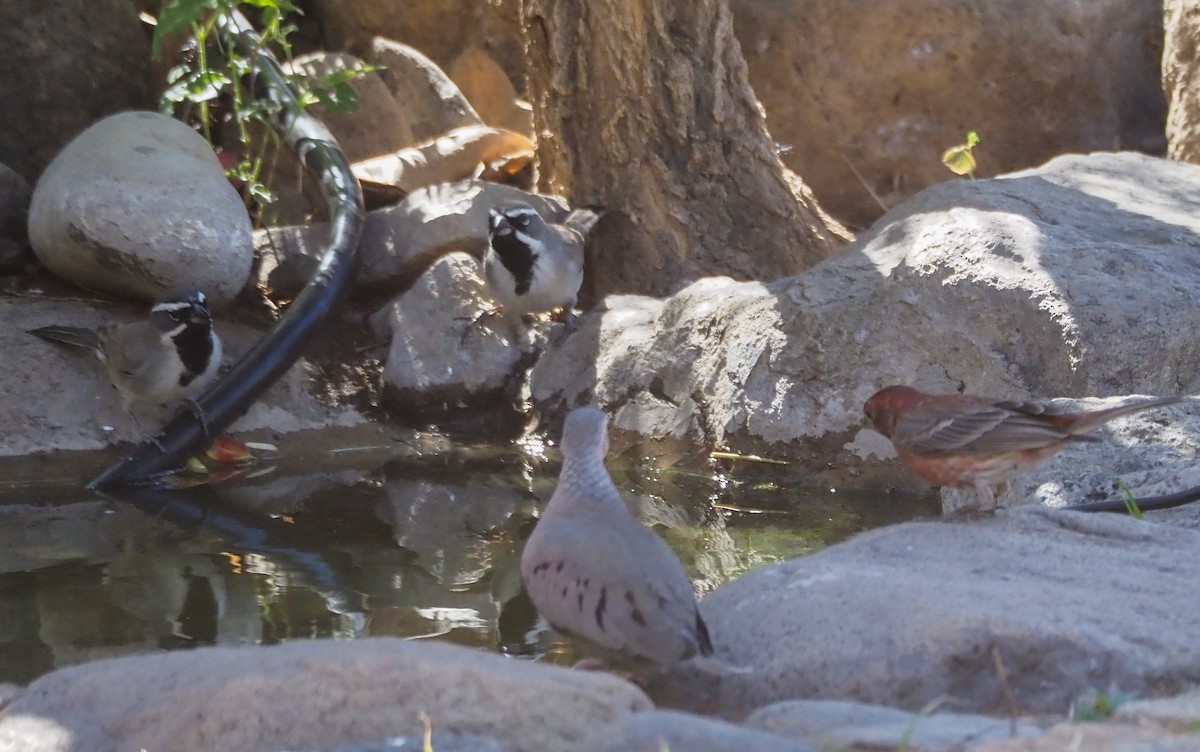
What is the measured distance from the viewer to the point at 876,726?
267 cm

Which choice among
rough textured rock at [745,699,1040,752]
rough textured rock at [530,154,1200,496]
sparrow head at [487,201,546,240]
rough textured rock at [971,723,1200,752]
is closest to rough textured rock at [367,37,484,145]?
sparrow head at [487,201,546,240]

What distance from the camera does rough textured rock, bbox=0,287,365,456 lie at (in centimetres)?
713

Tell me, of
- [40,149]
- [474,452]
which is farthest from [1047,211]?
[40,149]

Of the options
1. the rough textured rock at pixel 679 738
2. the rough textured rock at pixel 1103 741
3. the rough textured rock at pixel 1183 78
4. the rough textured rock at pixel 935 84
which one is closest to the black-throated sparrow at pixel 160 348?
the rough textured rock at pixel 679 738

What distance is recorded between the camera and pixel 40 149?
31.8ft

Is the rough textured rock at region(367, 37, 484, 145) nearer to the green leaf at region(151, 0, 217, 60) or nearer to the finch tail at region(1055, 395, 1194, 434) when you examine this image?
the green leaf at region(151, 0, 217, 60)

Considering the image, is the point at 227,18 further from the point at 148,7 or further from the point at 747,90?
the point at 747,90

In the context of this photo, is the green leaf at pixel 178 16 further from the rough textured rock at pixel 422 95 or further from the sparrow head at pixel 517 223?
the rough textured rock at pixel 422 95

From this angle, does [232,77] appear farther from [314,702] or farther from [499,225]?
[314,702]

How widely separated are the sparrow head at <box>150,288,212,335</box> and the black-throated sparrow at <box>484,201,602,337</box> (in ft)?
5.73

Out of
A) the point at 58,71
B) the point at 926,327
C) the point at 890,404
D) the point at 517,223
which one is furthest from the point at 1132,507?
the point at 58,71

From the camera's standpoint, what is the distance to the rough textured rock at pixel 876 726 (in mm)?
2521

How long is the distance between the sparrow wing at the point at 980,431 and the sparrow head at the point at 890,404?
0.12 meters

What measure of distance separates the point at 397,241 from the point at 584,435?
16.7 feet
